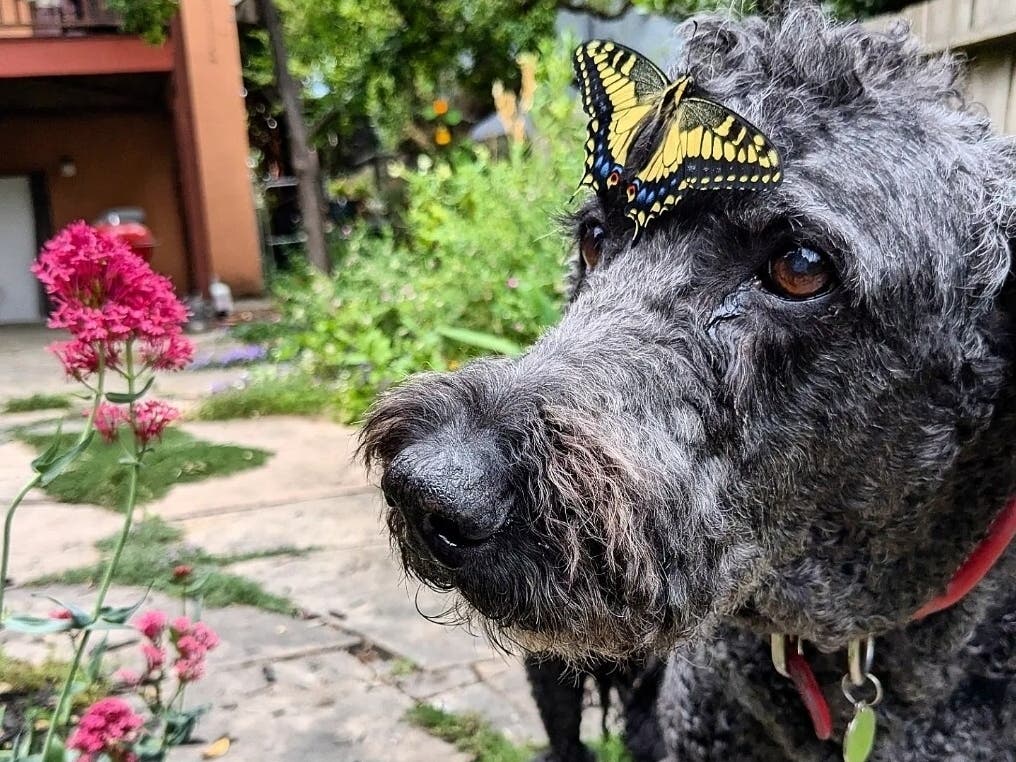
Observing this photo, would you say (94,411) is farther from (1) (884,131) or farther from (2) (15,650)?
(2) (15,650)

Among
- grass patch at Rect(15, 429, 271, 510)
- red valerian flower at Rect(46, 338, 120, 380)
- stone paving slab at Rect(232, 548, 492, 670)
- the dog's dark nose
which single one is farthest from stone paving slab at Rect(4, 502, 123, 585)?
the dog's dark nose

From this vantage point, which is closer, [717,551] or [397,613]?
[717,551]

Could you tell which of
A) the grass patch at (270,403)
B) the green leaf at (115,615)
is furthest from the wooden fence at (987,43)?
the grass patch at (270,403)

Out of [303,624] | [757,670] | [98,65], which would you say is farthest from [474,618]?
[98,65]

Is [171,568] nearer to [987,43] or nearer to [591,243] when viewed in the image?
[591,243]

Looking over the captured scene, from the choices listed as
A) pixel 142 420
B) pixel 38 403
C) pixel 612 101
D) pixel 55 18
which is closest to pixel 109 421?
pixel 142 420

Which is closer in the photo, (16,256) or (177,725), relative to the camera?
(177,725)
